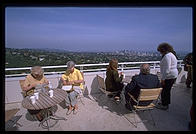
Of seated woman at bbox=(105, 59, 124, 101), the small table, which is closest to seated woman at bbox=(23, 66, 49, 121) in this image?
the small table

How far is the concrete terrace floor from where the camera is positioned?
207 cm

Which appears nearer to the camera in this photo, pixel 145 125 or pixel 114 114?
pixel 145 125

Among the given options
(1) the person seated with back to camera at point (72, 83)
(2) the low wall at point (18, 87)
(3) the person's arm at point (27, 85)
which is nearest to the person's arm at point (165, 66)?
(2) the low wall at point (18, 87)

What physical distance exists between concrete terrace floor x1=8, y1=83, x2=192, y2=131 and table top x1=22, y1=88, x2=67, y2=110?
558 millimetres

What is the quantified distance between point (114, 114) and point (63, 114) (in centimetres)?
118

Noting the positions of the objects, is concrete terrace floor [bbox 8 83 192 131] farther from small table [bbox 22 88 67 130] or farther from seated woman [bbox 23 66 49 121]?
seated woman [bbox 23 66 49 121]

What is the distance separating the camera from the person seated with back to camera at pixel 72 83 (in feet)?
8.62

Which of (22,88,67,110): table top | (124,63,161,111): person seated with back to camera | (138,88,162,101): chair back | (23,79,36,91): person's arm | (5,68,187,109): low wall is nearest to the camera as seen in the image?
(22,88,67,110): table top

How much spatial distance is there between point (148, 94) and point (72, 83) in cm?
171

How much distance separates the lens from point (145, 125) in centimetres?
213

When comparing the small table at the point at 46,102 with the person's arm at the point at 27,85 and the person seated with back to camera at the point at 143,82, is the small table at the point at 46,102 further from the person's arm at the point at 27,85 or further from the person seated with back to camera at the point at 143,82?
the person seated with back to camera at the point at 143,82

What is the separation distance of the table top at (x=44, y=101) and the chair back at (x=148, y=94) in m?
1.46
